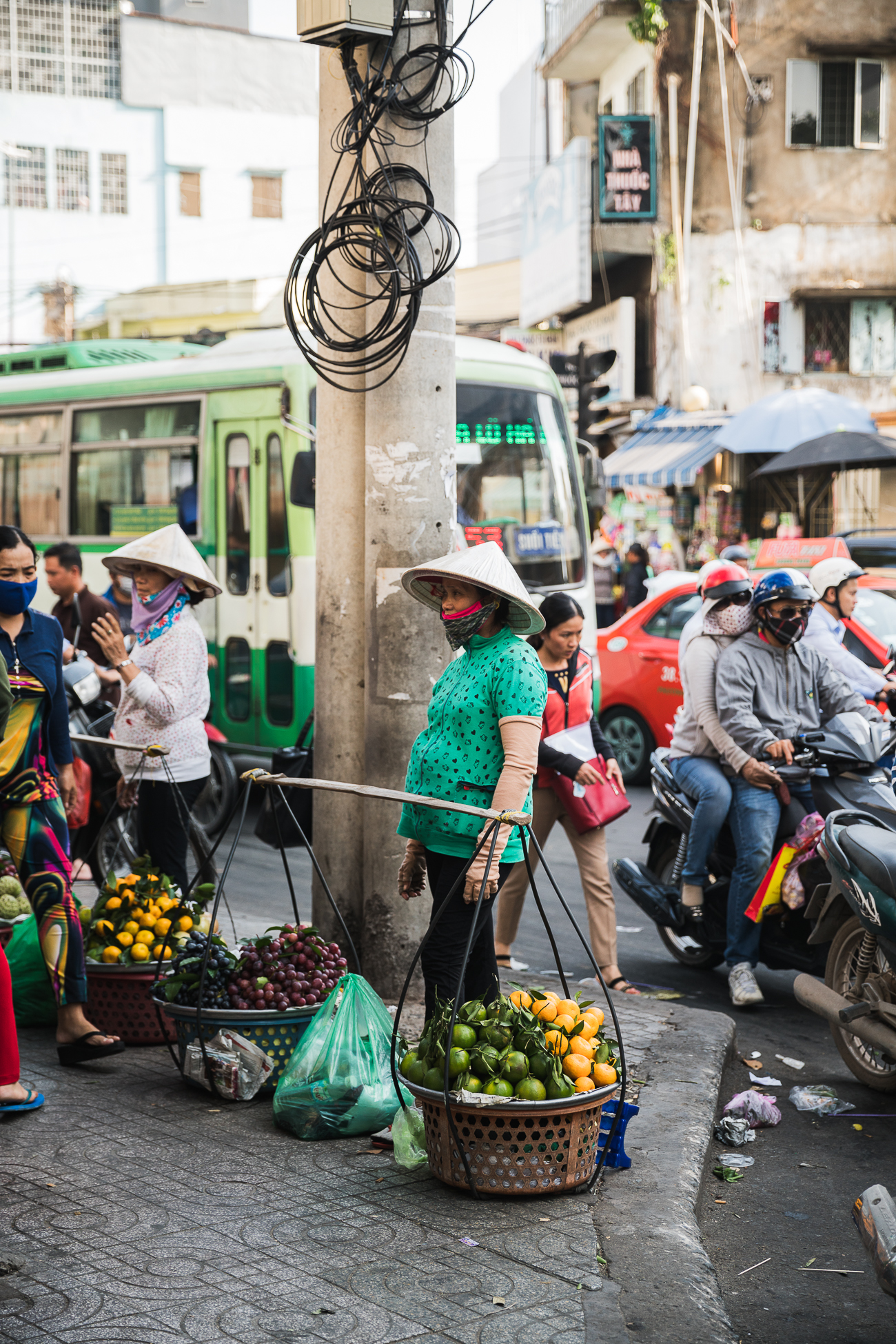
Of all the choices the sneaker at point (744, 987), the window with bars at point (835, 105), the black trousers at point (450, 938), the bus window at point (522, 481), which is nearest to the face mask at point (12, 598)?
the black trousers at point (450, 938)

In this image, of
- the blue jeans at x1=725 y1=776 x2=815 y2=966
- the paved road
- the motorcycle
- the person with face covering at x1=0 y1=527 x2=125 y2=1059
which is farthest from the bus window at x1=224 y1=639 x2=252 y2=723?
the person with face covering at x1=0 y1=527 x2=125 y2=1059

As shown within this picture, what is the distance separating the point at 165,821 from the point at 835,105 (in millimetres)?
21316

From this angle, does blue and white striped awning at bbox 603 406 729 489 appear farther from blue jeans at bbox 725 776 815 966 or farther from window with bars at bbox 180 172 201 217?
window with bars at bbox 180 172 201 217

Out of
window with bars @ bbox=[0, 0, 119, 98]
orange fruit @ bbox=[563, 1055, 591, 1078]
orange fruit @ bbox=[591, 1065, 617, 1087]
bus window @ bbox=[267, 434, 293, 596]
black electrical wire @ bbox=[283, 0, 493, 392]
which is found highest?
window with bars @ bbox=[0, 0, 119, 98]

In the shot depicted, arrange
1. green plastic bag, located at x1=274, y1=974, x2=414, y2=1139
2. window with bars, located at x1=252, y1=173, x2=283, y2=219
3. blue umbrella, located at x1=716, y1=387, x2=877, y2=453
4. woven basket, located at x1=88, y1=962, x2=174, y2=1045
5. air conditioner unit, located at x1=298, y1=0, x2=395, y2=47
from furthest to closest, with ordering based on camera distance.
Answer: window with bars, located at x1=252, y1=173, x2=283, y2=219 → blue umbrella, located at x1=716, y1=387, x2=877, y2=453 → air conditioner unit, located at x1=298, y1=0, x2=395, y2=47 → woven basket, located at x1=88, y1=962, x2=174, y2=1045 → green plastic bag, located at x1=274, y1=974, x2=414, y2=1139

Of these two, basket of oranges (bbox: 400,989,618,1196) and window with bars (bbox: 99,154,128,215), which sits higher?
window with bars (bbox: 99,154,128,215)

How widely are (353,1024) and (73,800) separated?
189 cm

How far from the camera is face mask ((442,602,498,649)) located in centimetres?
425

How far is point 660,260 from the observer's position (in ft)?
75.7

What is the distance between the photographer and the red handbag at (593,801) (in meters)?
6.21

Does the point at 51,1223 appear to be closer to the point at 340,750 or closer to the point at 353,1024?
the point at 353,1024

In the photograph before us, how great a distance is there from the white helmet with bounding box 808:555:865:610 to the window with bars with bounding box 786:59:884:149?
16.6 m

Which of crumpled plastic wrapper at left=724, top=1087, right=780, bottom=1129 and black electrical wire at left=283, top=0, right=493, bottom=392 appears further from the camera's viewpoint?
black electrical wire at left=283, top=0, right=493, bottom=392

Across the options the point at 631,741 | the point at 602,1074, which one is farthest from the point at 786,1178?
the point at 631,741
